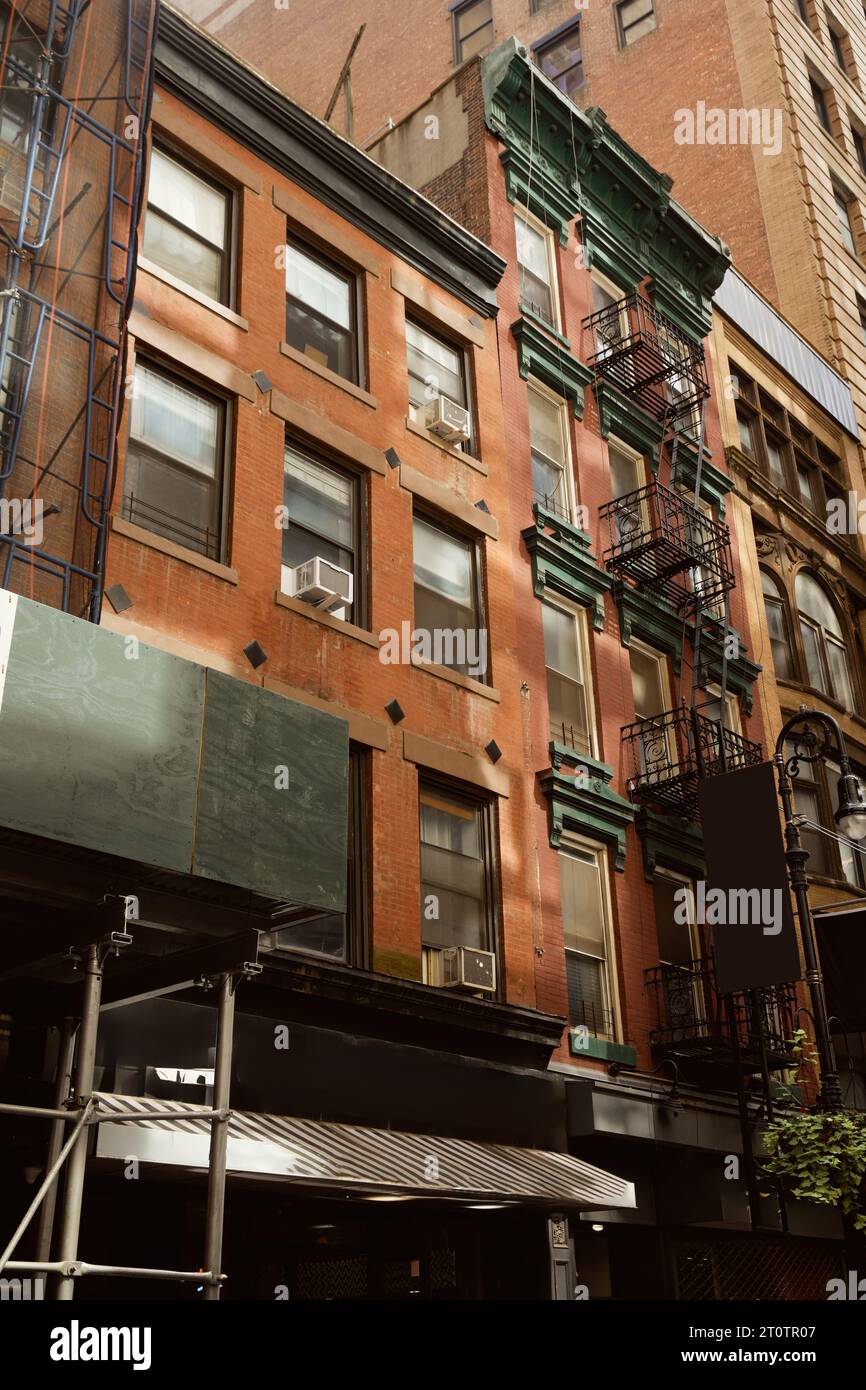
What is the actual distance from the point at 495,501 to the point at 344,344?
3085 millimetres

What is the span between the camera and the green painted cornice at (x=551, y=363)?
21.3 m

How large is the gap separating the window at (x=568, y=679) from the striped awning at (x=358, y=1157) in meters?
6.09

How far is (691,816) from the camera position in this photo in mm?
20578

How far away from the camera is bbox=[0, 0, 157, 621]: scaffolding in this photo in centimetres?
1279

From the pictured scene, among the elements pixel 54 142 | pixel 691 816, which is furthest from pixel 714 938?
pixel 54 142

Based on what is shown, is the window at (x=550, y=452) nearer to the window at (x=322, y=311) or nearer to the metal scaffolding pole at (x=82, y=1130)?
the window at (x=322, y=311)

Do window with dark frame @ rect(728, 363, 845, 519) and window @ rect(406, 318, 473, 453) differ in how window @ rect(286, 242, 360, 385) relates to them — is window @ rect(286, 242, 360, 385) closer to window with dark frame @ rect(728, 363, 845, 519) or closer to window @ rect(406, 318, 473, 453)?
window @ rect(406, 318, 473, 453)

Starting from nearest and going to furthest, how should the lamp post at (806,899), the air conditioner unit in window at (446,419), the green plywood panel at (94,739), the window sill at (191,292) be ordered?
the green plywood panel at (94,739)
the lamp post at (806,899)
the window sill at (191,292)
the air conditioner unit in window at (446,419)

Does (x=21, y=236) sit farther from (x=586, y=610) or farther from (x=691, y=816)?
(x=691, y=816)

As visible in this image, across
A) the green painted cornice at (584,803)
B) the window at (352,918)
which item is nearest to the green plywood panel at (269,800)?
the window at (352,918)

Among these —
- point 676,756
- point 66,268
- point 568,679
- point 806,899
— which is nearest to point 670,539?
point 676,756

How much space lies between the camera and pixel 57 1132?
8.31 metres

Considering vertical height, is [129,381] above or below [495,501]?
below

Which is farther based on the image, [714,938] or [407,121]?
[407,121]
